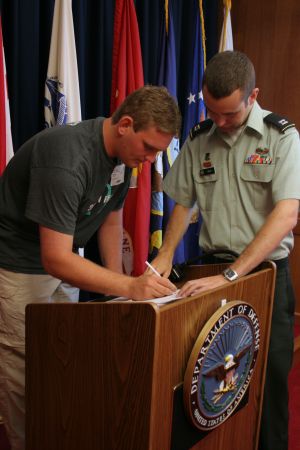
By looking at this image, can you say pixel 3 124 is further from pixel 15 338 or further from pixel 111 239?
pixel 15 338

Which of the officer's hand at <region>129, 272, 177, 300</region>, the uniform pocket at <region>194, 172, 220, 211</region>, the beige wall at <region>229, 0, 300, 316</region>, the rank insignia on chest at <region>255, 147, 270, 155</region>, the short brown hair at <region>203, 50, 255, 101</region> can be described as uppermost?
the beige wall at <region>229, 0, 300, 316</region>

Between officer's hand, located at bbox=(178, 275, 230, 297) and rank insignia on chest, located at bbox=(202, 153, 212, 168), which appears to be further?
rank insignia on chest, located at bbox=(202, 153, 212, 168)

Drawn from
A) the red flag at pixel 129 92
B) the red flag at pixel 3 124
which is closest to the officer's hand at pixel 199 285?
the red flag at pixel 3 124

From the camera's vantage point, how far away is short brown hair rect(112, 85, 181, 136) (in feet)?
4.42

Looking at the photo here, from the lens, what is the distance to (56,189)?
4.20ft

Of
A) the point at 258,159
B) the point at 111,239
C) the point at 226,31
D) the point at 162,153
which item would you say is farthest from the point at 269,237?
the point at 226,31

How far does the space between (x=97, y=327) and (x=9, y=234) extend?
0.61 meters

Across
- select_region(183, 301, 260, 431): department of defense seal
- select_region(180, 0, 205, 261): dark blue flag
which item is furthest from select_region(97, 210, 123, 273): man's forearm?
select_region(180, 0, 205, 261): dark blue flag

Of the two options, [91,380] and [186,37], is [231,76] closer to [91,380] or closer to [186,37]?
[91,380]

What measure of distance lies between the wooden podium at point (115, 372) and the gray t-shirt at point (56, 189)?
0.29 metres

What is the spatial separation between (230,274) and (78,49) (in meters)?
1.83

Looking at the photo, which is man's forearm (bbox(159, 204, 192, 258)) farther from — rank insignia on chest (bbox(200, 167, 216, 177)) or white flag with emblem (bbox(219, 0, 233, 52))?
white flag with emblem (bbox(219, 0, 233, 52))

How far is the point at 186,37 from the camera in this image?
3529mm

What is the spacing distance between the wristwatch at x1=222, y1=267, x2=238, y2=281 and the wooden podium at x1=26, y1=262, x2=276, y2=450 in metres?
0.05
